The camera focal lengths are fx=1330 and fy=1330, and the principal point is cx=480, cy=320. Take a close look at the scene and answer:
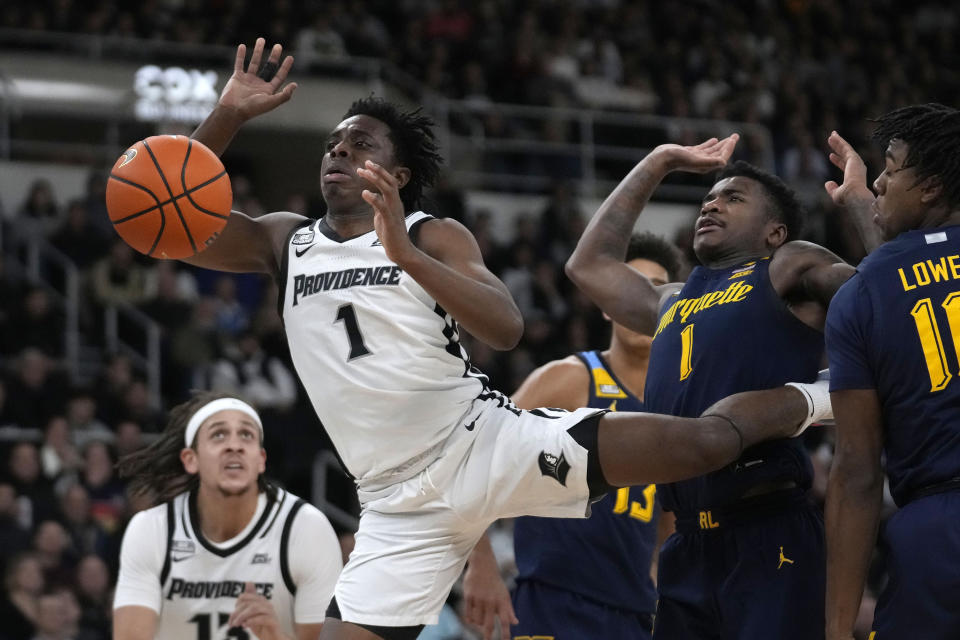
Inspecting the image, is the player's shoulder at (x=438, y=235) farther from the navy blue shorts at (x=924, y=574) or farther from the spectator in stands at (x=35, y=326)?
the spectator in stands at (x=35, y=326)

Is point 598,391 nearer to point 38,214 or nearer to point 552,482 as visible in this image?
point 552,482

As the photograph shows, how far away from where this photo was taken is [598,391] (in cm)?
618

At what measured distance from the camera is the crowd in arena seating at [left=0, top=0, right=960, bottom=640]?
34.0 ft

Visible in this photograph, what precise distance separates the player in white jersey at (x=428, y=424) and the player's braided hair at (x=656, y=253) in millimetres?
2063

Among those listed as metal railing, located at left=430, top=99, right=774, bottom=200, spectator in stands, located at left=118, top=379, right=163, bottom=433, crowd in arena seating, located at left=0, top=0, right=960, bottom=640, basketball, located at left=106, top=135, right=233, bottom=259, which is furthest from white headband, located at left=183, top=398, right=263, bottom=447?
metal railing, located at left=430, top=99, right=774, bottom=200

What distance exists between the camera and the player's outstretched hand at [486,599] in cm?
552

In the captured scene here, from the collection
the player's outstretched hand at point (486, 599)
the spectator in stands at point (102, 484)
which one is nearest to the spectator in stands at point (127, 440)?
the spectator in stands at point (102, 484)

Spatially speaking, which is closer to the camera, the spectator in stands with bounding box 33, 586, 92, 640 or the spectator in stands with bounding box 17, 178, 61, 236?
the spectator in stands with bounding box 33, 586, 92, 640

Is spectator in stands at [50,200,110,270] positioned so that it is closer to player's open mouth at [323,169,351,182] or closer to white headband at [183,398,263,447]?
white headband at [183,398,263,447]

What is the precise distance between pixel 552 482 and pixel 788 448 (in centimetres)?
89

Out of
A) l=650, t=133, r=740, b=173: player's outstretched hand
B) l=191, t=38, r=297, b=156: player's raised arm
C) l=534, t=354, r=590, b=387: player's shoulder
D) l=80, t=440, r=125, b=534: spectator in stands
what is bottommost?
l=80, t=440, r=125, b=534: spectator in stands

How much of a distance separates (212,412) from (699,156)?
2.70 meters

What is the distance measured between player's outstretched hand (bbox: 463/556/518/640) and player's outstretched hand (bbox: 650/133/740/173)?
184 cm

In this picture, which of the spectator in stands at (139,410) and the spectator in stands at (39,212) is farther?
the spectator in stands at (39,212)
